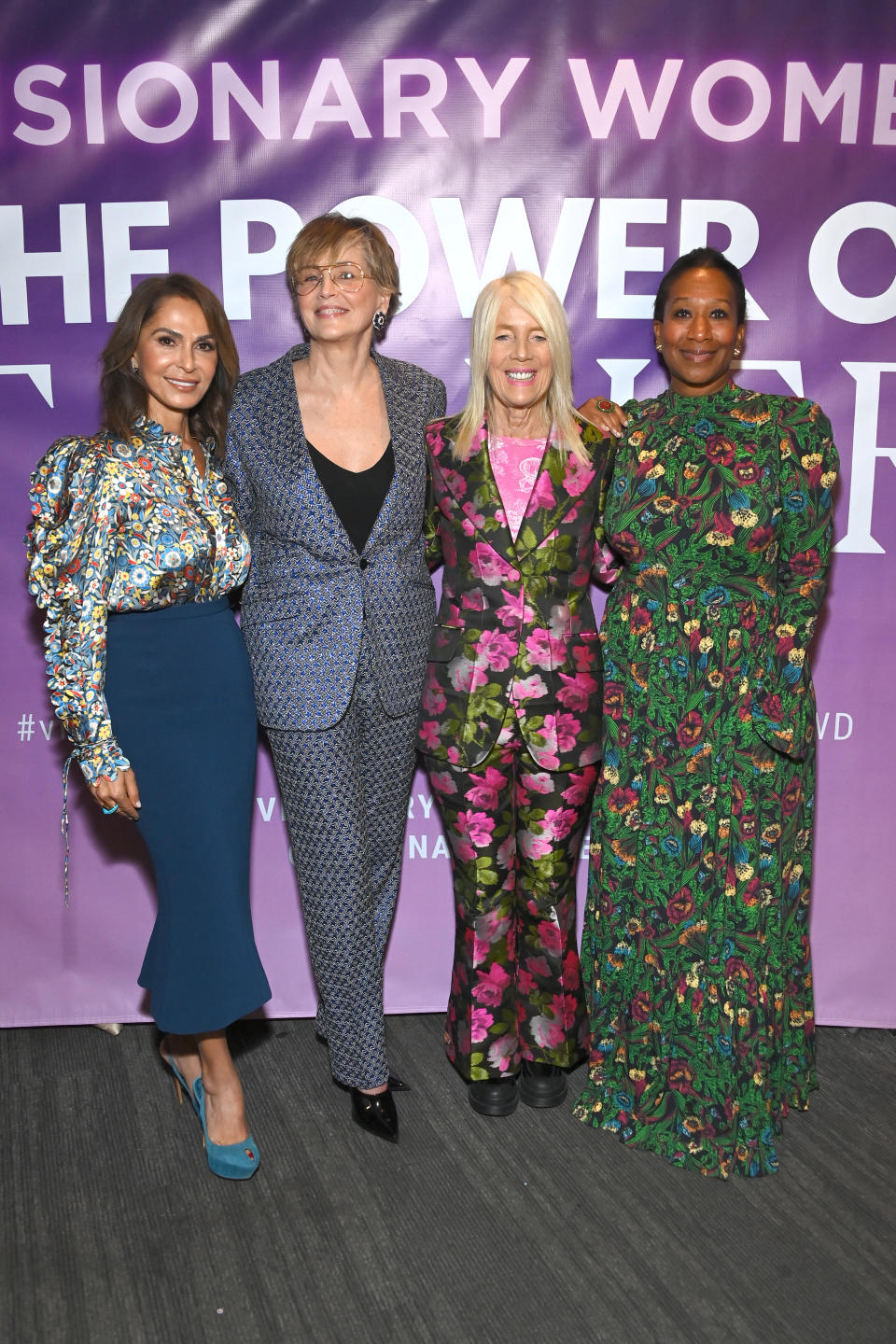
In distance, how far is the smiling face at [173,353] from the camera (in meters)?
2.46

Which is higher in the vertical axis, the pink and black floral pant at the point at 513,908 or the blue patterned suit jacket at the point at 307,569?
the blue patterned suit jacket at the point at 307,569

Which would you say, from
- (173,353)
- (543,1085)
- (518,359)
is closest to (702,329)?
(518,359)

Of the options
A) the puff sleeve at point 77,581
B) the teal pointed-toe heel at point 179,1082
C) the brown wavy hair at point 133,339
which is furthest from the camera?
the teal pointed-toe heel at point 179,1082

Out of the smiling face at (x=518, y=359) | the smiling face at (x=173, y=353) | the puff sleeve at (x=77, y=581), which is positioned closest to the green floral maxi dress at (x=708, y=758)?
the smiling face at (x=518, y=359)

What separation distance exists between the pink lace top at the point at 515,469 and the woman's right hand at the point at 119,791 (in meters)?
1.00

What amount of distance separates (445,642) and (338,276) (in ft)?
2.83

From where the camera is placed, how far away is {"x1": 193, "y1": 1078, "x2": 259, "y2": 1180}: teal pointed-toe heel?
8.44 ft

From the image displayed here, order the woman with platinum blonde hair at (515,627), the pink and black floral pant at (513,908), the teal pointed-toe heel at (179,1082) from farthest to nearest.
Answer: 1. the teal pointed-toe heel at (179,1082)
2. the pink and black floral pant at (513,908)
3. the woman with platinum blonde hair at (515,627)

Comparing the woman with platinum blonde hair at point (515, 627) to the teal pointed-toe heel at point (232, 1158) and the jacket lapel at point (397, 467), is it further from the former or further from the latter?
the teal pointed-toe heel at point (232, 1158)

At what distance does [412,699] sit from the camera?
271 centimetres

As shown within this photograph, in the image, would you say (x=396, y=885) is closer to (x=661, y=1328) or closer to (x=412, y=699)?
(x=412, y=699)

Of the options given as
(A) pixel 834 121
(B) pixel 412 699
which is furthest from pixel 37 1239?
(A) pixel 834 121

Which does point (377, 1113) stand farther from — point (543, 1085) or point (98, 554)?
point (98, 554)

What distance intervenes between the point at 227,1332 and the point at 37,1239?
1.70ft
